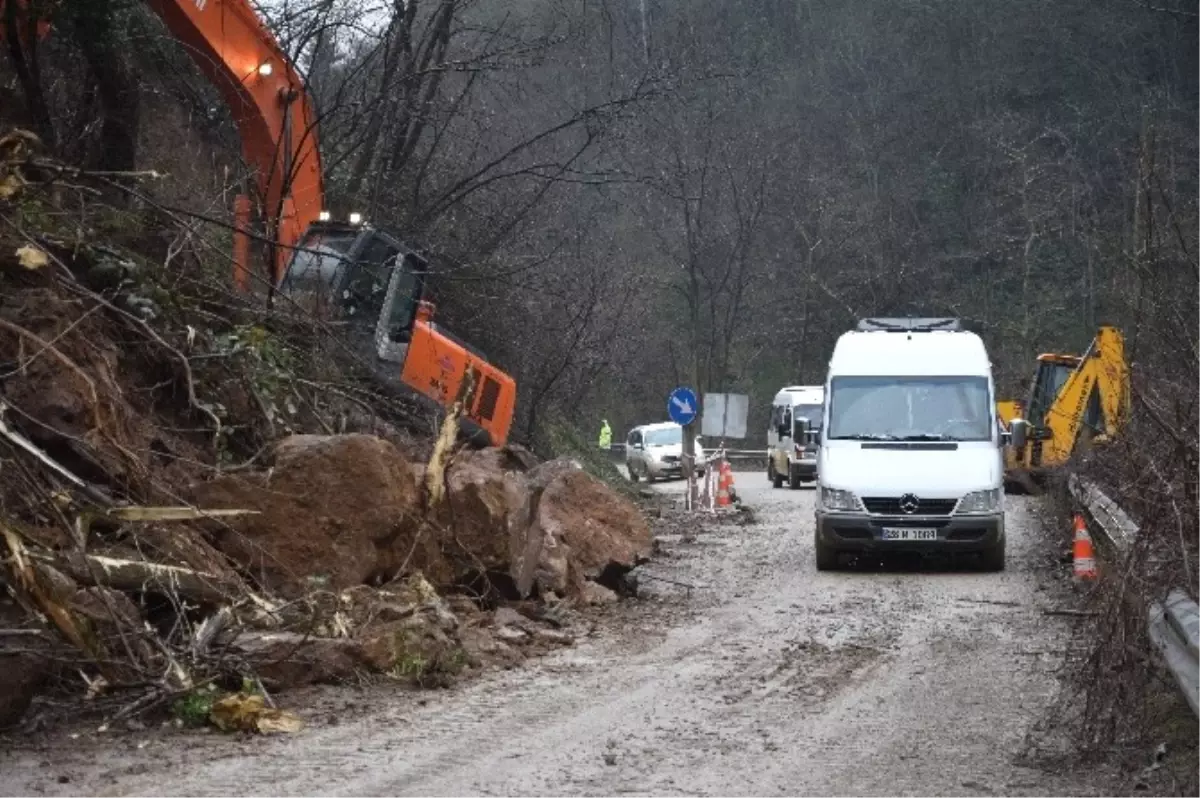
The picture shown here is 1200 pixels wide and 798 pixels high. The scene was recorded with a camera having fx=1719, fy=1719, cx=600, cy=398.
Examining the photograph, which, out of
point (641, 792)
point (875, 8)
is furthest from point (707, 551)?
point (875, 8)

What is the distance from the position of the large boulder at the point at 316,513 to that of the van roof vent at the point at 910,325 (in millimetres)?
9772

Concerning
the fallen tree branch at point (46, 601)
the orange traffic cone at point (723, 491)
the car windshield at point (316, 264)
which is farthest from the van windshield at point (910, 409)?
the fallen tree branch at point (46, 601)

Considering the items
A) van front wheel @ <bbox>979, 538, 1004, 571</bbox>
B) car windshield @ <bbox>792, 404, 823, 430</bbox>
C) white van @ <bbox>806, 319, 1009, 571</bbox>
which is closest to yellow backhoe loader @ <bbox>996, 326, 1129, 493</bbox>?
car windshield @ <bbox>792, 404, 823, 430</bbox>

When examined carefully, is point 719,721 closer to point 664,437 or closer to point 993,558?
point 993,558

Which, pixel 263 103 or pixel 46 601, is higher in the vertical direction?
pixel 263 103

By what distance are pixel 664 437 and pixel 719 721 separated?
35.6m

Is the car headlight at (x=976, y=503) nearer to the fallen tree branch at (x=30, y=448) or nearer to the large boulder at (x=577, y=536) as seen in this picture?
the large boulder at (x=577, y=536)

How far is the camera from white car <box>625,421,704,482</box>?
44750mm

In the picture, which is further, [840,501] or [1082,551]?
[840,501]

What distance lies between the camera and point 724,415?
31.6 meters

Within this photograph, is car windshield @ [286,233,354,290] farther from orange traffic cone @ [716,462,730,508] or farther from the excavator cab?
orange traffic cone @ [716,462,730,508]

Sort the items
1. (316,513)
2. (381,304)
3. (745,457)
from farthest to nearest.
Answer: (745,457), (381,304), (316,513)

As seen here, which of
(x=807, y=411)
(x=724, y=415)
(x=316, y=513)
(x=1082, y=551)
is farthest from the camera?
(x=807, y=411)

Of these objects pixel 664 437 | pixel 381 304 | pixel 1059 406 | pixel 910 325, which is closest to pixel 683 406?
pixel 1059 406
